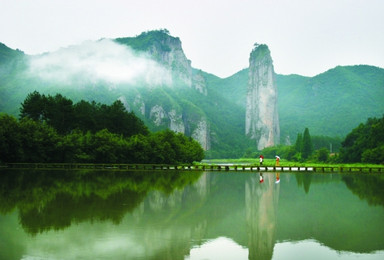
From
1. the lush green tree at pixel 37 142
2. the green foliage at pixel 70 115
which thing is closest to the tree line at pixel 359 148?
the green foliage at pixel 70 115

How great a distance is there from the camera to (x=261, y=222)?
1659 centimetres

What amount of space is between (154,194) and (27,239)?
1297 cm

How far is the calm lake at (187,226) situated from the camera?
11.9 m

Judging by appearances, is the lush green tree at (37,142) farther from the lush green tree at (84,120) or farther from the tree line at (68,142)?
the lush green tree at (84,120)

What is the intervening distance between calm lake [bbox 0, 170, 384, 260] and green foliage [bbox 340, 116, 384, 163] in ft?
182

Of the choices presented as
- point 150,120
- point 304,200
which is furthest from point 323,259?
point 150,120

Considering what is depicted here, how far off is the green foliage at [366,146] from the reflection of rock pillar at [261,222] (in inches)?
2218

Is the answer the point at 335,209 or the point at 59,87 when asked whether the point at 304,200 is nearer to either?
the point at 335,209

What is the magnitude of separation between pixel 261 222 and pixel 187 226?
10.3 feet

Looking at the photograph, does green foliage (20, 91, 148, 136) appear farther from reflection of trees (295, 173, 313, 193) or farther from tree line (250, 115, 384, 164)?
tree line (250, 115, 384, 164)

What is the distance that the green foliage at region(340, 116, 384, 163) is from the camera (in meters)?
76.2

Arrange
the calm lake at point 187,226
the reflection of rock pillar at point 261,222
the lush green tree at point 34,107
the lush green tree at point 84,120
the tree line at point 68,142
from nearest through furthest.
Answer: the calm lake at point 187,226 → the reflection of rock pillar at point 261,222 → the tree line at point 68,142 → the lush green tree at point 34,107 → the lush green tree at point 84,120

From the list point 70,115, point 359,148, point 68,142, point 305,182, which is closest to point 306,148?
point 359,148

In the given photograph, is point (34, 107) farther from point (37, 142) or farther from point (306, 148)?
point (306, 148)
